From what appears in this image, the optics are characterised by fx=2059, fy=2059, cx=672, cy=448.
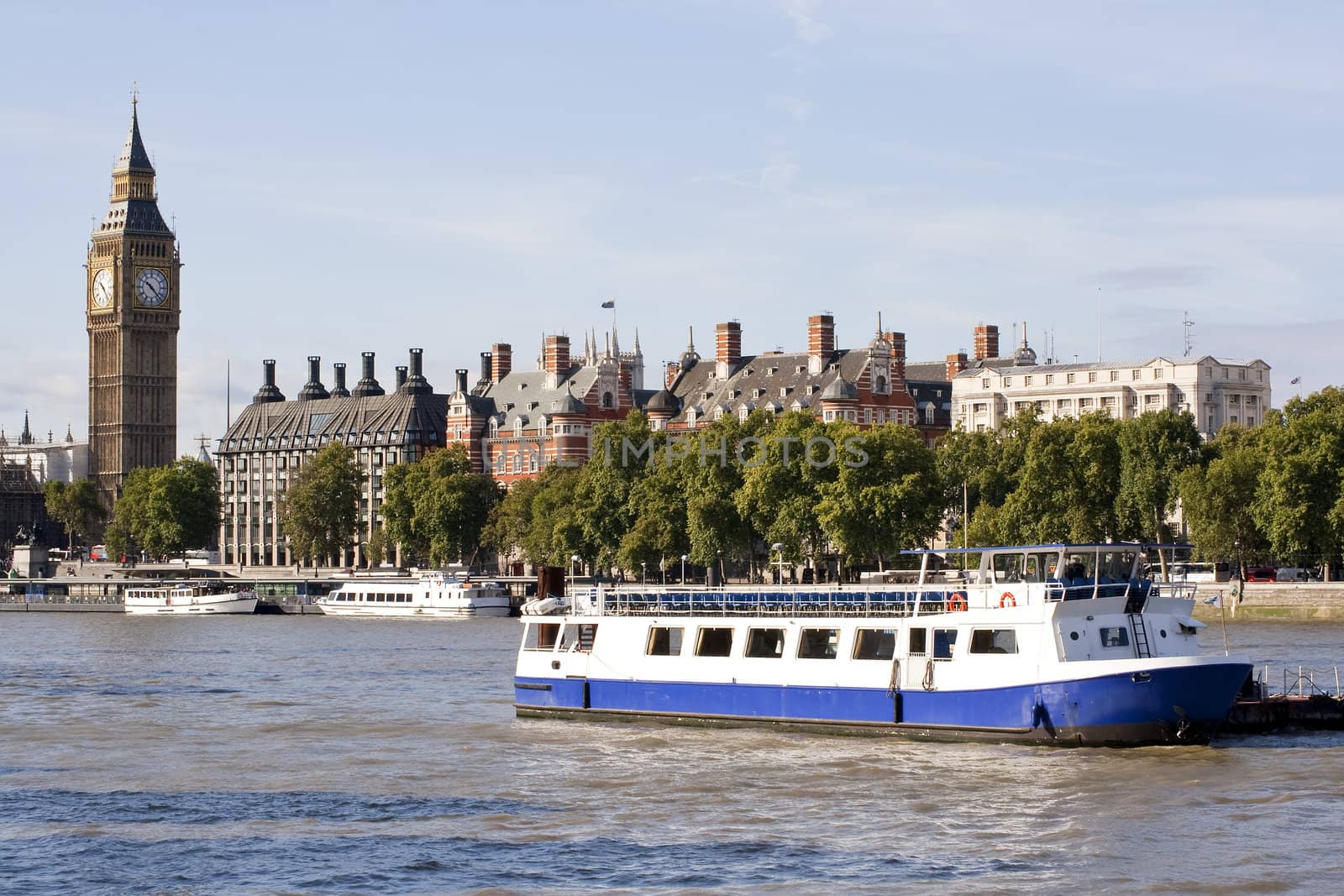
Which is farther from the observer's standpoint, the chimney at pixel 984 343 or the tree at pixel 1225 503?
the chimney at pixel 984 343

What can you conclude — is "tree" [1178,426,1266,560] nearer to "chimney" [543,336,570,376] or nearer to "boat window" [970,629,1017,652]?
"boat window" [970,629,1017,652]

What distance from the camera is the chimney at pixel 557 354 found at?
6673 inches

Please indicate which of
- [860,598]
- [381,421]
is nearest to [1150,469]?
[860,598]

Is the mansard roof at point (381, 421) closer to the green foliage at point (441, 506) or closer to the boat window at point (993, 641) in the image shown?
the green foliage at point (441, 506)

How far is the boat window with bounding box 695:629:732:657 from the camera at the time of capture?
172 feet

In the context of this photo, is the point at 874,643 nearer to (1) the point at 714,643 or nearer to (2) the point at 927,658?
(2) the point at 927,658

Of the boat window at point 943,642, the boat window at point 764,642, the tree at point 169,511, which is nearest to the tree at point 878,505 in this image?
the boat window at point 764,642

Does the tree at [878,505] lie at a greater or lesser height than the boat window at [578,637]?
greater

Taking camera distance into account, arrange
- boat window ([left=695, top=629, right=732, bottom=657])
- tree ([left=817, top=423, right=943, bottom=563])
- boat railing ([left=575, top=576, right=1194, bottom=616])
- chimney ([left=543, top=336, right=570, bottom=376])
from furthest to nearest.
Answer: chimney ([left=543, top=336, right=570, bottom=376]) → tree ([left=817, top=423, right=943, bottom=563]) → boat window ([left=695, top=629, right=732, bottom=657]) → boat railing ([left=575, top=576, right=1194, bottom=616])

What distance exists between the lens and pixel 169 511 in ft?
603

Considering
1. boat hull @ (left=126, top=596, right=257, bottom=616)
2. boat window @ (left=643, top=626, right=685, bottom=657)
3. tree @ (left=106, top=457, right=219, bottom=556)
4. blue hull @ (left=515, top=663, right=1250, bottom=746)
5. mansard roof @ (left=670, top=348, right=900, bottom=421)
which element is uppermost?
mansard roof @ (left=670, top=348, right=900, bottom=421)

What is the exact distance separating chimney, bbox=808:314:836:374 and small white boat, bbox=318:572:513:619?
111 ft

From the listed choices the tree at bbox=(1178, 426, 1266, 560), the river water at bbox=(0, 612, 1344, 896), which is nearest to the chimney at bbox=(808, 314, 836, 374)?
the tree at bbox=(1178, 426, 1266, 560)

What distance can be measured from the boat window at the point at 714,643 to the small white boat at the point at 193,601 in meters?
87.1
